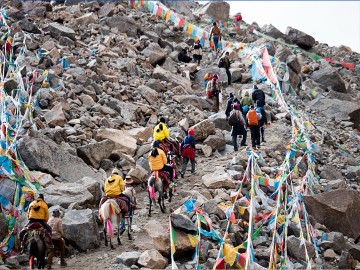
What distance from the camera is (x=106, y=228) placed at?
1084 cm

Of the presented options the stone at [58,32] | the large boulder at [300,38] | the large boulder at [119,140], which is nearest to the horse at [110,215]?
the large boulder at [119,140]

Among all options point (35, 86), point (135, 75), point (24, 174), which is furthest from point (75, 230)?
point (135, 75)

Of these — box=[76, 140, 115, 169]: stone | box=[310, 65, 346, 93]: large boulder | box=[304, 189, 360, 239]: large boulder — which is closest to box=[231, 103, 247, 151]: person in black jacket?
box=[304, 189, 360, 239]: large boulder

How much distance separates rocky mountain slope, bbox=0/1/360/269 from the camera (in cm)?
1092

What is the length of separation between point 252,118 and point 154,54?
10.1 metres

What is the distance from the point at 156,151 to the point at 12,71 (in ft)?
25.2

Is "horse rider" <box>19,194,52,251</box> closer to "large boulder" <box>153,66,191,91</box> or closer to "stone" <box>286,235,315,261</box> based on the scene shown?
"stone" <box>286,235,315,261</box>

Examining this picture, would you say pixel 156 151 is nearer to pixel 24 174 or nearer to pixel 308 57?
pixel 24 174

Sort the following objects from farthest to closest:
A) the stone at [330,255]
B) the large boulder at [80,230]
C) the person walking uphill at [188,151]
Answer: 1. the person walking uphill at [188,151]
2. the stone at [330,255]
3. the large boulder at [80,230]

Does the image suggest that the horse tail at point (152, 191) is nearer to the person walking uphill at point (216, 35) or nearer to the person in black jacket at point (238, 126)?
the person in black jacket at point (238, 126)

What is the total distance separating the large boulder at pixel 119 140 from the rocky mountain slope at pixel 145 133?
0.03m

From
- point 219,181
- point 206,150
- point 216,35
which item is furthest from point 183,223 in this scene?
point 216,35

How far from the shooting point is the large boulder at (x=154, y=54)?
25381 millimetres

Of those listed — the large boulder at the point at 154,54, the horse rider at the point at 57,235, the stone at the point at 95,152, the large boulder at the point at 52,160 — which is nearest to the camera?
the horse rider at the point at 57,235
